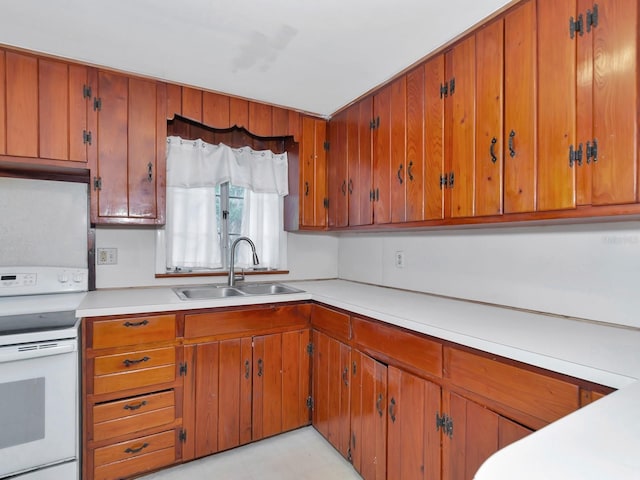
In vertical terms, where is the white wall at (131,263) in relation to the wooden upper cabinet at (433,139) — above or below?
below

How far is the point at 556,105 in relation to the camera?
1.25 meters

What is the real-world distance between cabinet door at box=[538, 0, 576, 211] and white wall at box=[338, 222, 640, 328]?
347mm

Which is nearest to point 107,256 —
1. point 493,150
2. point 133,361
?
point 133,361

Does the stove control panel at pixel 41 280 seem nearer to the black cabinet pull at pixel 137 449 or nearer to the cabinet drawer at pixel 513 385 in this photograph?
the black cabinet pull at pixel 137 449

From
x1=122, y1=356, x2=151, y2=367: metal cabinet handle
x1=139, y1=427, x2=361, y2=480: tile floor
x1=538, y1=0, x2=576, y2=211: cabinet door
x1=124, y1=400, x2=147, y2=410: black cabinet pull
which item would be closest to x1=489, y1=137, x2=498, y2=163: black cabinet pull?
x1=538, y1=0, x2=576, y2=211: cabinet door

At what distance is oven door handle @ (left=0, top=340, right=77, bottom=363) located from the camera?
1.42 m

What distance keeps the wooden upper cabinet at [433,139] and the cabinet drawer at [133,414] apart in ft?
5.79

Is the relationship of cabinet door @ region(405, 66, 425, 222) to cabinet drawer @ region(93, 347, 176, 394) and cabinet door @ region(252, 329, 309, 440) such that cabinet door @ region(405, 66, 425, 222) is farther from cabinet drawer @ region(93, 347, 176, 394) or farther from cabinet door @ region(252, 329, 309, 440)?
cabinet drawer @ region(93, 347, 176, 394)

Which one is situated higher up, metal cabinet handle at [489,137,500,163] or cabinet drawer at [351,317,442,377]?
metal cabinet handle at [489,137,500,163]

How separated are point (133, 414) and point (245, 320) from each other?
0.74m

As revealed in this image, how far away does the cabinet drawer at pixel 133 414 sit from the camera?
172 centimetres

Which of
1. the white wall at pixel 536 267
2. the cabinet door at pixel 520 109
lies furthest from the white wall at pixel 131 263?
the cabinet door at pixel 520 109

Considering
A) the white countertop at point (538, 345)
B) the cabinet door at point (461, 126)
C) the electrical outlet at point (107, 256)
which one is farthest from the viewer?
the electrical outlet at point (107, 256)

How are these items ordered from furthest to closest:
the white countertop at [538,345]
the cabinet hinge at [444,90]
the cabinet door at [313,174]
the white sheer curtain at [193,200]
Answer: the cabinet door at [313,174]
the white sheer curtain at [193,200]
the cabinet hinge at [444,90]
the white countertop at [538,345]
